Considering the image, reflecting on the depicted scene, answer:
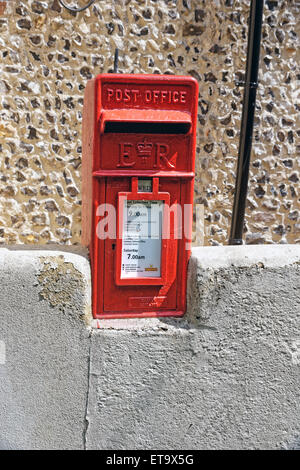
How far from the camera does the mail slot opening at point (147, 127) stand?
82.5 inches

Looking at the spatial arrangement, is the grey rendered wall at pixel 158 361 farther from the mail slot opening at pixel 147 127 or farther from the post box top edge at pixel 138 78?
the post box top edge at pixel 138 78

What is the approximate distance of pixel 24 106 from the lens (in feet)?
15.3

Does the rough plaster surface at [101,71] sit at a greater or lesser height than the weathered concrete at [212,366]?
greater

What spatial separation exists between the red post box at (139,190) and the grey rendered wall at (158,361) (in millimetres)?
83

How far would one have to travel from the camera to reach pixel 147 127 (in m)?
2.12

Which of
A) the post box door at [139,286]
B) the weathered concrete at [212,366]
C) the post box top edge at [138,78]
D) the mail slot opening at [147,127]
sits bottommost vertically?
the weathered concrete at [212,366]

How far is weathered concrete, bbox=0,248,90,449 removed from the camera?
212 cm

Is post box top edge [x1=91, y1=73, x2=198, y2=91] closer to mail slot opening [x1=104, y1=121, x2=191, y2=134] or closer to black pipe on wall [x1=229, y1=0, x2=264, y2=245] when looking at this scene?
mail slot opening [x1=104, y1=121, x2=191, y2=134]

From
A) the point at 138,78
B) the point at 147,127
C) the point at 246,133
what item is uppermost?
the point at 246,133

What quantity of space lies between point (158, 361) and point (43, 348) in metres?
0.49

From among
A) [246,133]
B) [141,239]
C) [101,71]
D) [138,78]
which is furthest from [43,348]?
[101,71]

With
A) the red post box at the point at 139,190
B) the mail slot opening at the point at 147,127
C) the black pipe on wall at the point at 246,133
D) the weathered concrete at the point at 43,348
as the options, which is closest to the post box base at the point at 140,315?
the red post box at the point at 139,190

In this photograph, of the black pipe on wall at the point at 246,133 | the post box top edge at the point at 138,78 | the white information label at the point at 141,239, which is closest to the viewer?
the post box top edge at the point at 138,78

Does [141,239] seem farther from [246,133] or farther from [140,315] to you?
[246,133]
